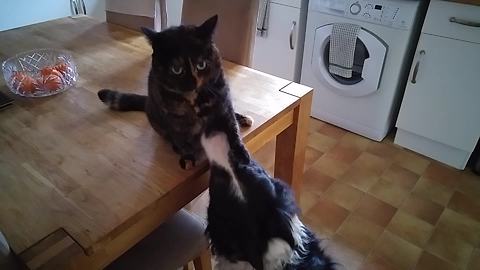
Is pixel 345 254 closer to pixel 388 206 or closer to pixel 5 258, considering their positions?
pixel 388 206

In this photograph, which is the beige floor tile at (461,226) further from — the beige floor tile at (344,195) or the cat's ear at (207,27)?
the cat's ear at (207,27)

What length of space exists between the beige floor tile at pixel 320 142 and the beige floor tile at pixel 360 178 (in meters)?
0.23

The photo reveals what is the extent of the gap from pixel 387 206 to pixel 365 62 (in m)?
0.83

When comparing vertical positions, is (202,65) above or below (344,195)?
above

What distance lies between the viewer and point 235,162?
74 cm

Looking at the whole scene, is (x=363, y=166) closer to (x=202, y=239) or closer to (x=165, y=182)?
(x=202, y=239)

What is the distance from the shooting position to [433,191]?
183 cm

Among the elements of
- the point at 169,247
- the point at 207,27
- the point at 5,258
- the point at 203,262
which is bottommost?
the point at 203,262

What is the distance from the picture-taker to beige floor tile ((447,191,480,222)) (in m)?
1.70

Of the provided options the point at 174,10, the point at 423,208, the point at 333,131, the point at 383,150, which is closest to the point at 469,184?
the point at 423,208

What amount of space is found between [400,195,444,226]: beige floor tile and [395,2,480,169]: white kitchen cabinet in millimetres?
396

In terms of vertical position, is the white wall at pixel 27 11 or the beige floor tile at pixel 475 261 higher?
the white wall at pixel 27 11

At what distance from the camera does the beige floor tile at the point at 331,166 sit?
1.96 metres

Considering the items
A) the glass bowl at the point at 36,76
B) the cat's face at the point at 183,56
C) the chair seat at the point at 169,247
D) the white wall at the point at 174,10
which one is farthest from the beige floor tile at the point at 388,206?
the white wall at the point at 174,10
